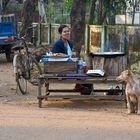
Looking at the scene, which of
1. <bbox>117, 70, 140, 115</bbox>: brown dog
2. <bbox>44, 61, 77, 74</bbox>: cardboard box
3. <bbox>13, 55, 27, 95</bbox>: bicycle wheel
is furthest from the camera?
<bbox>13, 55, 27, 95</bbox>: bicycle wheel

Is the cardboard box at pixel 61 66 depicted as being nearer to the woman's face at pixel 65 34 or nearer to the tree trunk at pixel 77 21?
the woman's face at pixel 65 34

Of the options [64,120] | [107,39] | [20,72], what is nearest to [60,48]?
[20,72]

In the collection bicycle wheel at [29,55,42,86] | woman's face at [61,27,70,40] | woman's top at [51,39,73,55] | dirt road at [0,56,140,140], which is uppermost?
woman's face at [61,27,70,40]

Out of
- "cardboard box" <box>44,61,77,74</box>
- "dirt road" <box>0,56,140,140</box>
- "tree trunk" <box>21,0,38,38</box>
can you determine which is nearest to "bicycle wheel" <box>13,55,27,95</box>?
"dirt road" <box>0,56,140,140</box>

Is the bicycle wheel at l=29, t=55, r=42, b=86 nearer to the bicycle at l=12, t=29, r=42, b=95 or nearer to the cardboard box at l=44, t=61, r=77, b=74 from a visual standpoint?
the bicycle at l=12, t=29, r=42, b=95

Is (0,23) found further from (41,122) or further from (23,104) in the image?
(41,122)

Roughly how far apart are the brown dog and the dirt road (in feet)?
0.69

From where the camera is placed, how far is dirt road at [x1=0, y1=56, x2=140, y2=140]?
312 inches

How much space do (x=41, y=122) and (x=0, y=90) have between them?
448 centimetres

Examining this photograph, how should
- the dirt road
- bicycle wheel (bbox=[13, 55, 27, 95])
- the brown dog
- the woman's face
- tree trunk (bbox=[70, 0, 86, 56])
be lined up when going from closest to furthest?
1. the dirt road
2. the brown dog
3. the woman's face
4. bicycle wheel (bbox=[13, 55, 27, 95])
5. tree trunk (bbox=[70, 0, 86, 56])

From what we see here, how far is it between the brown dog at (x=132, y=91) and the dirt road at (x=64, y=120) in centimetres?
21

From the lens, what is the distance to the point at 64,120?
9180mm

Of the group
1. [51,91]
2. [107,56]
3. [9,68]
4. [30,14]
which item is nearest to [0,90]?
[51,91]

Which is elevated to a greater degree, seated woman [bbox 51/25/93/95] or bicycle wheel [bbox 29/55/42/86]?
seated woman [bbox 51/25/93/95]
